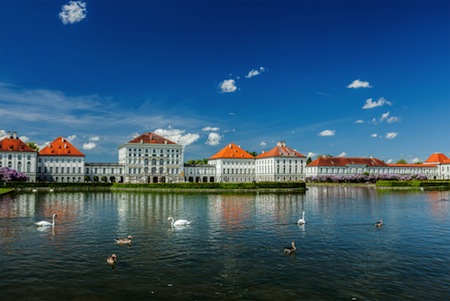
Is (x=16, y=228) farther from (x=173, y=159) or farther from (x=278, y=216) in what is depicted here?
(x=173, y=159)

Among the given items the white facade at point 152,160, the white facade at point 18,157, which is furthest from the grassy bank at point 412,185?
the white facade at point 18,157

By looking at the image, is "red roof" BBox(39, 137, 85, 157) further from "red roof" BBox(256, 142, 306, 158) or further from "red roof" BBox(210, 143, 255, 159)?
"red roof" BBox(256, 142, 306, 158)

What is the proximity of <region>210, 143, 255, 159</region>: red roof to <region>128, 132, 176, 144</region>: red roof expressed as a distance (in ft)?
62.4

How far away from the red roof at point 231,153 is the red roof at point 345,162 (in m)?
A: 26.0

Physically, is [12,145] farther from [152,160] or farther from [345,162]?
[345,162]

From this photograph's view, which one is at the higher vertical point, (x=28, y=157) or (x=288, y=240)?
(x=28, y=157)

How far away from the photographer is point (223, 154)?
12900 centimetres

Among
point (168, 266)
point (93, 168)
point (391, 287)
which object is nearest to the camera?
point (391, 287)

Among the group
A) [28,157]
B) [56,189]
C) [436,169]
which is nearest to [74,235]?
[56,189]

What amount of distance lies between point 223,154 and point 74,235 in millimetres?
106016

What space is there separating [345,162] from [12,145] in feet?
356

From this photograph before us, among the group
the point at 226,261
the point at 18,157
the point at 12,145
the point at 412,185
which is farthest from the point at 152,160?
the point at 226,261

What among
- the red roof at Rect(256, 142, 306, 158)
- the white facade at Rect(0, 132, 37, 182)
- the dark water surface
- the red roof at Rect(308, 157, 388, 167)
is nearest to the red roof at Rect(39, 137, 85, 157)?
the white facade at Rect(0, 132, 37, 182)

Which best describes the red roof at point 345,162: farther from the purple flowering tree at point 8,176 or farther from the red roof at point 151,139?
the purple flowering tree at point 8,176
